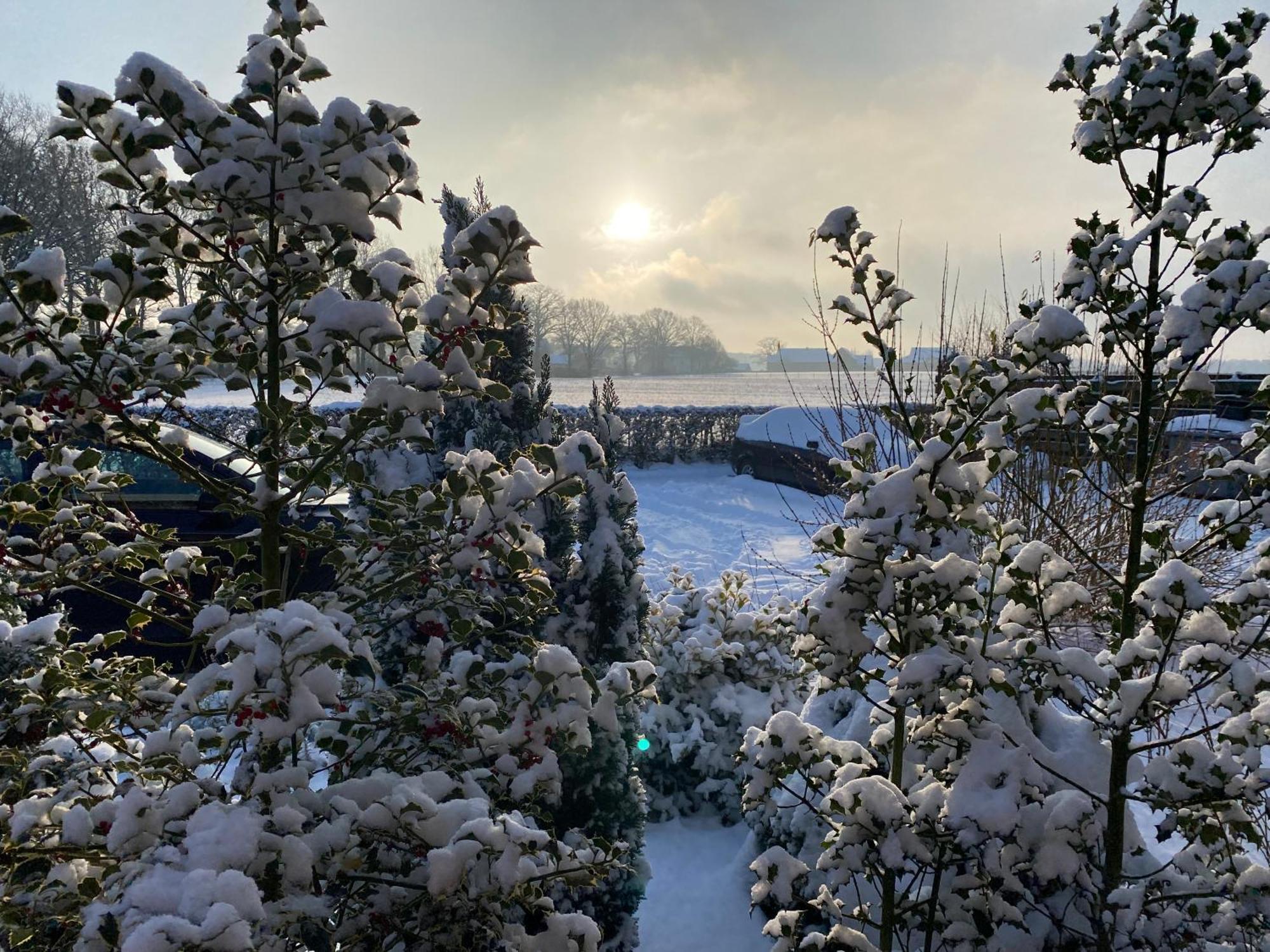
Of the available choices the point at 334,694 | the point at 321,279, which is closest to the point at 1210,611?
the point at 334,694

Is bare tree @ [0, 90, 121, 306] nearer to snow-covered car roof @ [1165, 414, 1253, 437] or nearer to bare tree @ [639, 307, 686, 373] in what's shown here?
snow-covered car roof @ [1165, 414, 1253, 437]

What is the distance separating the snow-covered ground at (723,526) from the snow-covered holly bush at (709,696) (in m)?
1.45

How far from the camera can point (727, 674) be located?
5031mm

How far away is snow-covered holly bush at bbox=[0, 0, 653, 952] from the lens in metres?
1.36

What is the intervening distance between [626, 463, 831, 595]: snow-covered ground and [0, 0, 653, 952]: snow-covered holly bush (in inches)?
185

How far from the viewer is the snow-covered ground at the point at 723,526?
902 cm

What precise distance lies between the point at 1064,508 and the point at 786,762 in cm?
395

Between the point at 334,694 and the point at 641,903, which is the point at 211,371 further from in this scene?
the point at 641,903

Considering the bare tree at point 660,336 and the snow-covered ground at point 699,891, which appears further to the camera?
the bare tree at point 660,336

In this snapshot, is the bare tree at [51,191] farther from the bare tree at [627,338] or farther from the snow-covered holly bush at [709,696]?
the bare tree at [627,338]

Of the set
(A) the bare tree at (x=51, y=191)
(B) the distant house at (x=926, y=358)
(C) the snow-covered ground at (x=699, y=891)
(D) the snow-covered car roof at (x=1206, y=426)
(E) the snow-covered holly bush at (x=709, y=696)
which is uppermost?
(A) the bare tree at (x=51, y=191)

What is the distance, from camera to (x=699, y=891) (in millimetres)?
3818

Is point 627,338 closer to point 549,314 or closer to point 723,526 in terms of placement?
point 549,314

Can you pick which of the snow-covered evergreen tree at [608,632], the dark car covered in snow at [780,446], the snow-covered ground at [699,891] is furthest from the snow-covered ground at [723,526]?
the snow-covered evergreen tree at [608,632]
